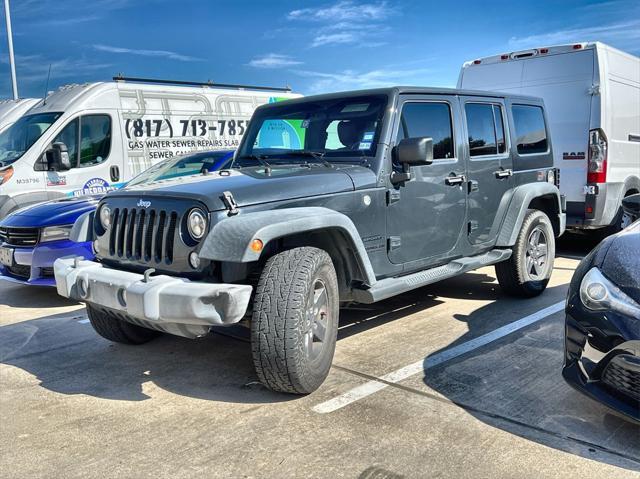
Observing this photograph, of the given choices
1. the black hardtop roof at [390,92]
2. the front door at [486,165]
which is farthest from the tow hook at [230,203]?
the front door at [486,165]

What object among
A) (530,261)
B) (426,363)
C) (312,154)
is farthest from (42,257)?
(530,261)

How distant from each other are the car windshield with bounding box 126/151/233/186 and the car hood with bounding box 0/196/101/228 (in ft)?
2.20

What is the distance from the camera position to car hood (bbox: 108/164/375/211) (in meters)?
→ 3.62

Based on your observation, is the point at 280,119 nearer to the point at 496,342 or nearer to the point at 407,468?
the point at 496,342

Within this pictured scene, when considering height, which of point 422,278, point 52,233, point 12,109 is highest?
point 12,109

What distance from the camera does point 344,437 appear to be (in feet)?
10.6

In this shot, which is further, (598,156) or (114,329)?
(598,156)

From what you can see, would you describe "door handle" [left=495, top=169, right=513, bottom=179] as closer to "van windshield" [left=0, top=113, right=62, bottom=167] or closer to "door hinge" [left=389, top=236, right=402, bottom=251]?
"door hinge" [left=389, top=236, right=402, bottom=251]

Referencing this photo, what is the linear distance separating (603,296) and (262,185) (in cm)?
202

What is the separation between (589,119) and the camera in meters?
7.94

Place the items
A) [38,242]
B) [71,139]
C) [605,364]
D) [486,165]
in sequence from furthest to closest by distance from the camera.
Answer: [71,139], [38,242], [486,165], [605,364]

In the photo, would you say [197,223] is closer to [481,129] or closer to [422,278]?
[422,278]

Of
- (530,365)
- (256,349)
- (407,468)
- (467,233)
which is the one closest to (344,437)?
(407,468)

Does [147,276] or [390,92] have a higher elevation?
[390,92]
